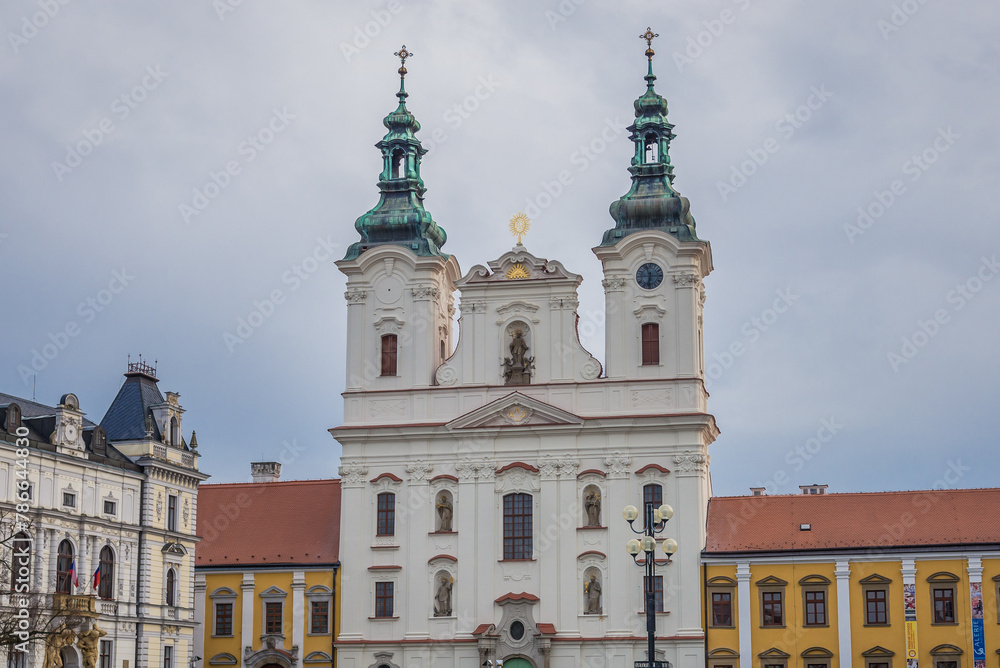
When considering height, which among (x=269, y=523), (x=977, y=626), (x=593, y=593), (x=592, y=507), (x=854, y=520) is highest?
(x=592, y=507)

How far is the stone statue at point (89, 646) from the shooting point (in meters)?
48.5

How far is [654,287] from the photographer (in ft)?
189

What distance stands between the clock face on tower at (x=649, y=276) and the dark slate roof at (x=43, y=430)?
19783 mm

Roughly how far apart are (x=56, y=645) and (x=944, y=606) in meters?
29.9

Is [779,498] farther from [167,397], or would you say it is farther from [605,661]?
[167,397]

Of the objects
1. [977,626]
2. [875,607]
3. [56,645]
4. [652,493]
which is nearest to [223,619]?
[56,645]

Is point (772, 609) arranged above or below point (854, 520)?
below

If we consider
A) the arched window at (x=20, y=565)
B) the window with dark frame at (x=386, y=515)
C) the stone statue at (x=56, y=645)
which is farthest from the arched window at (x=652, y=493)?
the arched window at (x=20, y=565)

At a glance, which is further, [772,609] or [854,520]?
[854,520]

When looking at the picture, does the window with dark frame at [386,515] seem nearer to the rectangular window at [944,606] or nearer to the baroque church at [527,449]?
the baroque church at [527,449]

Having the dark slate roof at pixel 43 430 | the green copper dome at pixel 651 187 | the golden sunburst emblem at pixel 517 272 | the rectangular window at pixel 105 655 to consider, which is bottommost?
the rectangular window at pixel 105 655

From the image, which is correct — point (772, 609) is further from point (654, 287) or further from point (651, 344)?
point (654, 287)

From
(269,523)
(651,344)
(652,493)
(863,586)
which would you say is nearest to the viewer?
(863,586)

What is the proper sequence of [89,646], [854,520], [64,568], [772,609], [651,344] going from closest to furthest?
1. [89,646]
2. [64,568]
3. [772,609]
4. [854,520]
5. [651,344]
